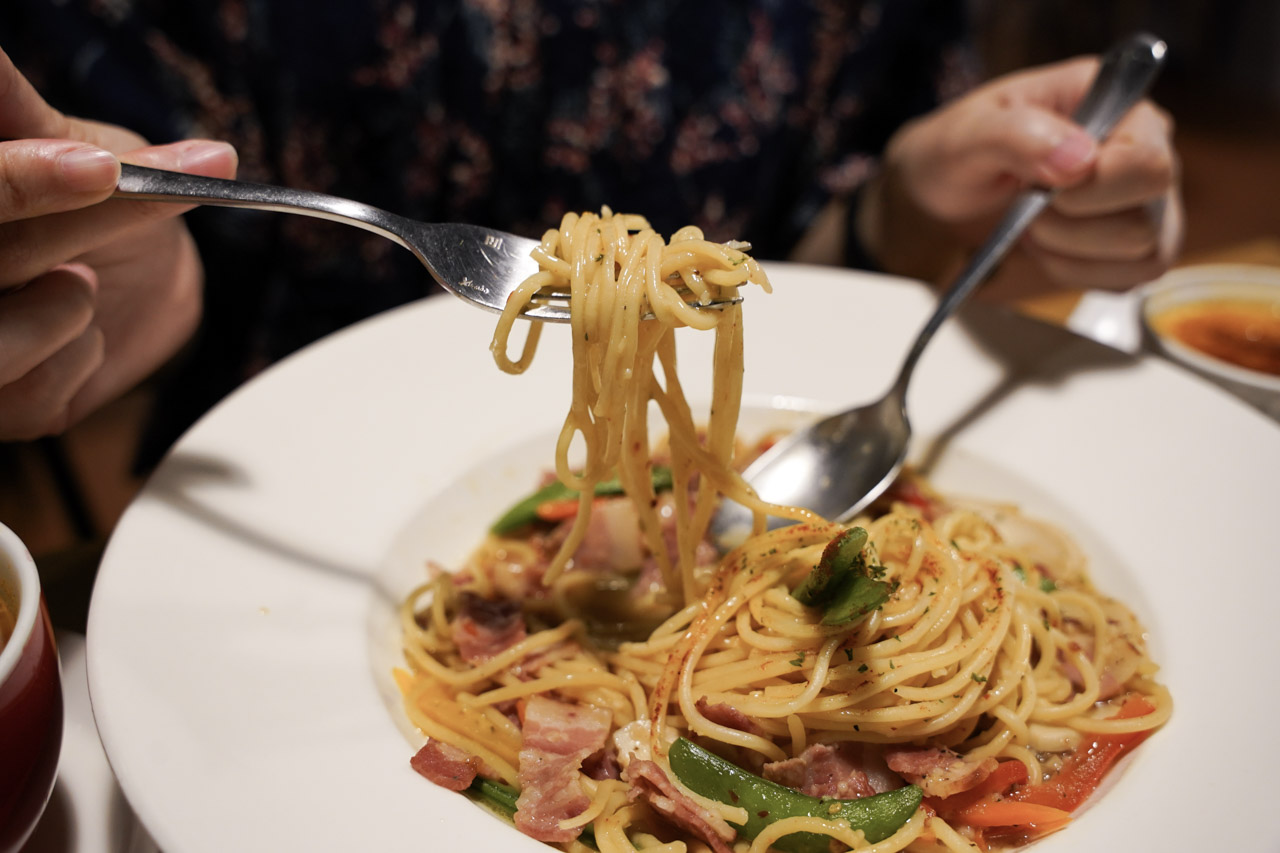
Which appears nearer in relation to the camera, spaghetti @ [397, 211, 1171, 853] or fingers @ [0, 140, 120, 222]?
fingers @ [0, 140, 120, 222]

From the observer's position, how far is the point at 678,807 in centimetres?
187

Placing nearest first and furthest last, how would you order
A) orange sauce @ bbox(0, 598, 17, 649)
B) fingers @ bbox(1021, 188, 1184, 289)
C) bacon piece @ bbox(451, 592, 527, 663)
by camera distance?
orange sauce @ bbox(0, 598, 17, 649), bacon piece @ bbox(451, 592, 527, 663), fingers @ bbox(1021, 188, 1184, 289)

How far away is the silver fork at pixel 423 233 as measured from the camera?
5.64ft

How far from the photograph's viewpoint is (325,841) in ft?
5.17

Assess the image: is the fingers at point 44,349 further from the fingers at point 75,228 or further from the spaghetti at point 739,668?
the spaghetti at point 739,668

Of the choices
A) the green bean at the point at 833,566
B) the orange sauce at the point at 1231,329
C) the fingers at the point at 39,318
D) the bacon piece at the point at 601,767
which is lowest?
the bacon piece at the point at 601,767

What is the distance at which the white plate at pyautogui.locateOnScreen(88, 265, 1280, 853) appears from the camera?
1.67 metres

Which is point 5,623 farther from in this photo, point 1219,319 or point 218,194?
point 1219,319

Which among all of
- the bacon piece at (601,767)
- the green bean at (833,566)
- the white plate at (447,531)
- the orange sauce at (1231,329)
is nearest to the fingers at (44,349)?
the white plate at (447,531)

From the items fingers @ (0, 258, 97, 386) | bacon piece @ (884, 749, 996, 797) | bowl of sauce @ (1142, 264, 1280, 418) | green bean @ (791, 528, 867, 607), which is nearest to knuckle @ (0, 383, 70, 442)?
fingers @ (0, 258, 97, 386)

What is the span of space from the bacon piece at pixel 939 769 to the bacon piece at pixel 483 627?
3.28ft

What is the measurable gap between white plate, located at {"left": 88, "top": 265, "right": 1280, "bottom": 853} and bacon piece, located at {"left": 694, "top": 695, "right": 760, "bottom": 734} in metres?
0.52

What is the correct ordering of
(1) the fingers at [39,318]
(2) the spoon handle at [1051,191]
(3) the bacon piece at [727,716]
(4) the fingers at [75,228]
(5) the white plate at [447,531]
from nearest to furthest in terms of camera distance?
(5) the white plate at [447,531], (4) the fingers at [75,228], (1) the fingers at [39,318], (3) the bacon piece at [727,716], (2) the spoon handle at [1051,191]

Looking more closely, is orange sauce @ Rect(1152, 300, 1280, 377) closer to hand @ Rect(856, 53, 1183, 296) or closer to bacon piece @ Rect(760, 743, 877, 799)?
hand @ Rect(856, 53, 1183, 296)
